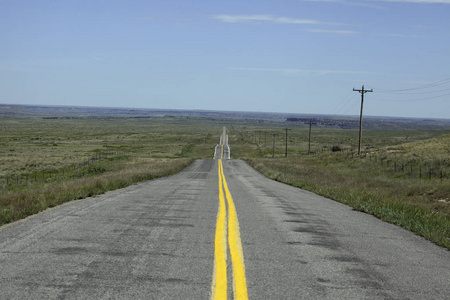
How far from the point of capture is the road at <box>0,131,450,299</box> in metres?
4.63

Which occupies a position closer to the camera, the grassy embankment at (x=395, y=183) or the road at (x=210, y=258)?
the road at (x=210, y=258)

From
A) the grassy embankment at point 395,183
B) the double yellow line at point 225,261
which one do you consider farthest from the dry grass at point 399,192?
the double yellow line at point 225,261

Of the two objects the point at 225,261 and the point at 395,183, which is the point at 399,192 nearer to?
the point at 395,183

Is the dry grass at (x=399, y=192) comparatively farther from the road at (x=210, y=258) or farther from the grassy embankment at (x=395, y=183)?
the road at (x=210, y=258)

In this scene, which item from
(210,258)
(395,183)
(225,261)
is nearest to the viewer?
(225,261)

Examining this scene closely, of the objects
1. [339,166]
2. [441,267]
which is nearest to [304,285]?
[441,267]

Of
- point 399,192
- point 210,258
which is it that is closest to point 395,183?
point 399,192

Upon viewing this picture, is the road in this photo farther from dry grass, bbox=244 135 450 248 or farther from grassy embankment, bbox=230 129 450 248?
grassy embankment, bbox=230 129 450 248

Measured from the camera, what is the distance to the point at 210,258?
588 cm

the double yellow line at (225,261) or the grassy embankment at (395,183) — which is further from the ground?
the double yellow line at (225,261)

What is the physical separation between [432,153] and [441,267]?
1570 inches

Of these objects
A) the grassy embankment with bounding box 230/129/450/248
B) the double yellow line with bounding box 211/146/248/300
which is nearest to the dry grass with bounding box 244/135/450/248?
the grassy embankment with bounding box 230/129/450/248

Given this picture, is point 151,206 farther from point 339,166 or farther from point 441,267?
point 339,166

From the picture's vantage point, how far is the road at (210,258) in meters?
4.63
